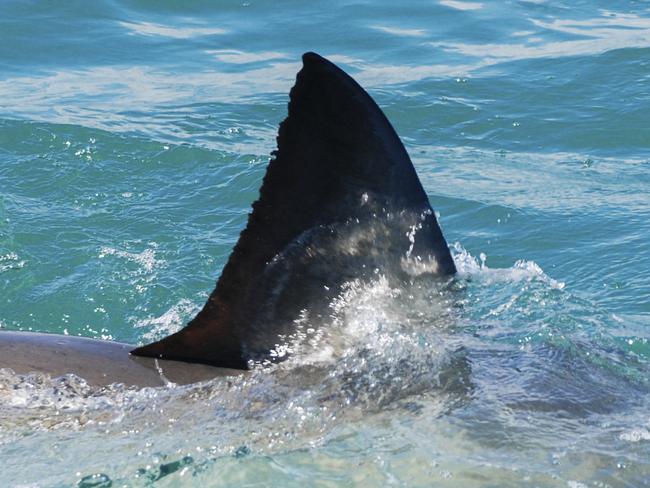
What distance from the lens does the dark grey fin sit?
3.84m

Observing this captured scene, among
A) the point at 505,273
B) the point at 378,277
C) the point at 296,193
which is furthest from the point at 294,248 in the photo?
the point at 505,273

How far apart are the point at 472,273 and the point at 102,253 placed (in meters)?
2.33

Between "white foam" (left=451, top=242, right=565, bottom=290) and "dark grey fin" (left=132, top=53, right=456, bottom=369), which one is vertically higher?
"dark grey fin" (left=132, top=53, right=456, bottom=369)

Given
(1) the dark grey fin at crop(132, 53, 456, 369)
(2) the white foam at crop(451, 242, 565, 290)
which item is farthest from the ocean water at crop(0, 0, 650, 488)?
(1) the dark grey fin at crop(132, 53, 456, 369)

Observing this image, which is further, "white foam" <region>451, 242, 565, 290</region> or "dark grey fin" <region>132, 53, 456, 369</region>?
"white foam" <region>451, 242, 565, 290</region>

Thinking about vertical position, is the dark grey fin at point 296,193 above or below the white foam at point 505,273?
above

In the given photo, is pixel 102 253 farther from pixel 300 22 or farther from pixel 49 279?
pixel 300 22

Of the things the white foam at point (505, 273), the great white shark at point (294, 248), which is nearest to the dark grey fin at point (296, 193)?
the great white shark at point (294, 248)

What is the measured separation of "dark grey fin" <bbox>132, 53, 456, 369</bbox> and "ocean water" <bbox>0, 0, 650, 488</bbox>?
0.63 feet

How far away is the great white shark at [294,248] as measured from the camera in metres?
3.85

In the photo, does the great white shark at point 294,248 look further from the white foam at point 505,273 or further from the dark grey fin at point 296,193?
the white foam at point 505,273

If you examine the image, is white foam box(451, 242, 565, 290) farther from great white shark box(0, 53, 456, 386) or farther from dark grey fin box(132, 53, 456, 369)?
dark grey fin box(132, 53, 456, 369)

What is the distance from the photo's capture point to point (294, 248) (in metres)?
3.89

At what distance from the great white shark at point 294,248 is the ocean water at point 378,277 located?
9cm
